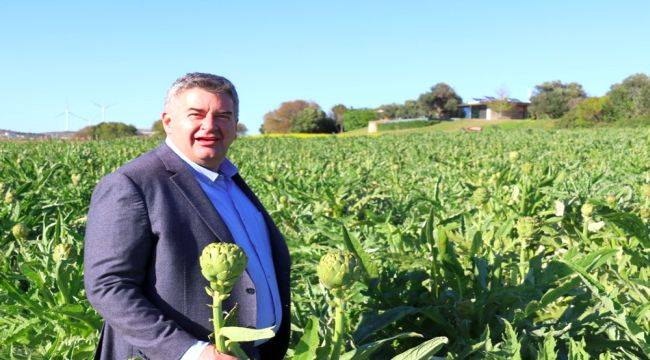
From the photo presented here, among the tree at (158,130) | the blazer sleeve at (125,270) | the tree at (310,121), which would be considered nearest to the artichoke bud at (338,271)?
the blazer sleeve at (125,270)

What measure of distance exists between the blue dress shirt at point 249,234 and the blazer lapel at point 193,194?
0.14ft

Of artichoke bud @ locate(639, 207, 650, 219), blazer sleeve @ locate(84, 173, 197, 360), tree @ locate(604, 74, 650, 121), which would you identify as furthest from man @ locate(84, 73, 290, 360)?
tree @ locate(604, 74, 650, 121)

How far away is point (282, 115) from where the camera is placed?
7112cm

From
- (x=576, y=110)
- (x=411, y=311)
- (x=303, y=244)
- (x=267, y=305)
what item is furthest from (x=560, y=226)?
(x=576, y=110)

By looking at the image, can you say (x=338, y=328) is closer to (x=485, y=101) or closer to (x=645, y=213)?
(x=645, y=213)

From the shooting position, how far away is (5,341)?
90.6 inches

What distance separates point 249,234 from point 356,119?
2929 inches

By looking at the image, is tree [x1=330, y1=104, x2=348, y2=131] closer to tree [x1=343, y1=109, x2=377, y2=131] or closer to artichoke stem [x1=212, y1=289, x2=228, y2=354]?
tree [x1=343, y1=109, x2=377, y2=131]

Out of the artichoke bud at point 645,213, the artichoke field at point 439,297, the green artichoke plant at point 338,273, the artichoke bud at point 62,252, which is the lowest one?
the artichoke field at point 439,297

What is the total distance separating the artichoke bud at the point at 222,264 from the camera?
3.70ft

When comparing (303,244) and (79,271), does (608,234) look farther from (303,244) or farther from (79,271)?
(79,271)

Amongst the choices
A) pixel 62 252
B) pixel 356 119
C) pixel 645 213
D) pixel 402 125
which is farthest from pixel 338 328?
pixel 356 119

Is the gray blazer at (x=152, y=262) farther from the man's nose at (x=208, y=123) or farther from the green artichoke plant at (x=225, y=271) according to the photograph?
the green artichoke plant at (x=225, y=271)

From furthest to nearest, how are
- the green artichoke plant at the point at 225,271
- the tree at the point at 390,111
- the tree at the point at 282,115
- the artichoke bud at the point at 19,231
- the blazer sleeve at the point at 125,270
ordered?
1. the tree at the point at 390,111
2. the tree at the point at 282,115
3. the artichoke bud at the point at 19,231
4. the blazer sleeve at the point at 125,270
5. the green artichoke plant at the point at 225,271
